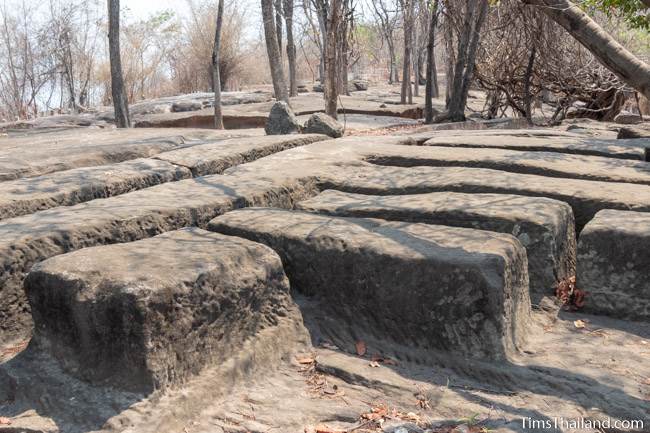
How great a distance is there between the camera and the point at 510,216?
341 cm

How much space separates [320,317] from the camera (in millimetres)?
3148

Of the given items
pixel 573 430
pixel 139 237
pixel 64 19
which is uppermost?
pixel 64 19

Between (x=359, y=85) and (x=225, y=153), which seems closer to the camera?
(x=225, y=153)

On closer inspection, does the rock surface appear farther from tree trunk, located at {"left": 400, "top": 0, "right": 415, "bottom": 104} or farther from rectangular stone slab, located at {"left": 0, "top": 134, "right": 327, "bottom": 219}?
tree trunk, located at {"left": 400, "top": 0, "right": 415, "bottom": 104}

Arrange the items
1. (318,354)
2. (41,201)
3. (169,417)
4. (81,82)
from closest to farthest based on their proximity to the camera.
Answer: (169,417) → (318,354) → (41,201) → (81,82)

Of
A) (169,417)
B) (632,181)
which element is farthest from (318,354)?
(632,181)

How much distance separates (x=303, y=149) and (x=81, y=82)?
2301 centimetres

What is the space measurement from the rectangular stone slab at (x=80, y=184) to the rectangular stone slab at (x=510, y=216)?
1.28 meters

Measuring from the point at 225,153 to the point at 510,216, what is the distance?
8.27 feet

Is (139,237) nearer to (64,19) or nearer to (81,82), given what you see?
(64,19)

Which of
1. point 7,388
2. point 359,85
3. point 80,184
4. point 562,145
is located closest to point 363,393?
point 7,388

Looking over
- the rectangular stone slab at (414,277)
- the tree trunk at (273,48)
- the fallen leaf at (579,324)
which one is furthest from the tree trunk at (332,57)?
the fallen leaf at (579,324)

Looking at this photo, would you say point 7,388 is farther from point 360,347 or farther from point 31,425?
point 360,347

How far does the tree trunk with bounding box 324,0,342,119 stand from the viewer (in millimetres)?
9116
